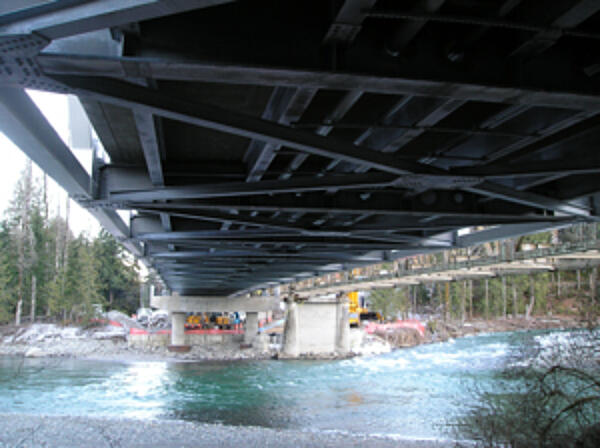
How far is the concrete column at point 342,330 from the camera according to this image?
2060 inches

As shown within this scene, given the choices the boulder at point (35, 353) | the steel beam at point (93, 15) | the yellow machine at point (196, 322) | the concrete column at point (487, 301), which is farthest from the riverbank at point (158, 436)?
the concrete column at point (487, 301)

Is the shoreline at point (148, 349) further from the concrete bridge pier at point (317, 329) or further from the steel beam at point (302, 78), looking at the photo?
the steel beam at point (302, 78)

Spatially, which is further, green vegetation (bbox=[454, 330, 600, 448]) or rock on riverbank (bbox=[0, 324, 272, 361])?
rock on riverbank (bbox=[0, 324, 272, 361])

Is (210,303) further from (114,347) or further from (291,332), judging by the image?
(114,347)

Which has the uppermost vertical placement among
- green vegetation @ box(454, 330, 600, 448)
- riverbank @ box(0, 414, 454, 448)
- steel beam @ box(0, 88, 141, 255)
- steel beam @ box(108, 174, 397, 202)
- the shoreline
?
steel beam @ box(0, 88, 141, 255)

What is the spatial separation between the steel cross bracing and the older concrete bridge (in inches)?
0.9

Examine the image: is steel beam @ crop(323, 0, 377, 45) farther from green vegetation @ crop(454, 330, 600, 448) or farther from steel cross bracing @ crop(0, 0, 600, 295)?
green vegetation @ crop(454, 330, 600, 448)

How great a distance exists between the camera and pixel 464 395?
88.4 ft

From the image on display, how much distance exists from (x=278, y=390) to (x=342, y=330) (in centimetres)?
2321

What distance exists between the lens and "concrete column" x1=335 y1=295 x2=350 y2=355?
5231 cm

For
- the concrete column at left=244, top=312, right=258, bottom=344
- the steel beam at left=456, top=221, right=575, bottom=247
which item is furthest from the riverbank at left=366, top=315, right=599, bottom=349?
the steel beam at left=456, top=221, right=575, bottom=247

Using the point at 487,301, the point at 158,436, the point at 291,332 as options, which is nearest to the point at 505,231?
the point at 158,436

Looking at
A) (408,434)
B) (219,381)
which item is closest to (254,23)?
(408,434)

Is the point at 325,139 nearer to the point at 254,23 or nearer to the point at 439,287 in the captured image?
the point at 254,23
